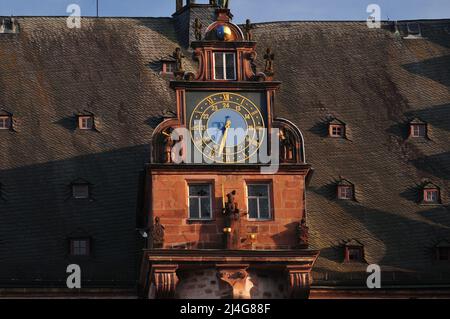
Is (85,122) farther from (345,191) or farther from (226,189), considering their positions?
(226,189)

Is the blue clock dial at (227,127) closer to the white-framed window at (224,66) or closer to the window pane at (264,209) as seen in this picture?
the white-framed window at (224,66)

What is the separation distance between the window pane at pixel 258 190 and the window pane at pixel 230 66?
3.16 metres

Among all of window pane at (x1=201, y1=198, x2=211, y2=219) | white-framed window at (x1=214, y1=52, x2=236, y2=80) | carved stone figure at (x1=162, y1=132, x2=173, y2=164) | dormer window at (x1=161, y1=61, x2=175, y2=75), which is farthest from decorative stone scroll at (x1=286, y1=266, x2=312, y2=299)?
dormer window at (x1=161, y1=61, x2=175, y2=75)

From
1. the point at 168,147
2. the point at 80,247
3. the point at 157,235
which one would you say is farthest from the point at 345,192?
the point at 157,235

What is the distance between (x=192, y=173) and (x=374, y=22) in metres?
15.2

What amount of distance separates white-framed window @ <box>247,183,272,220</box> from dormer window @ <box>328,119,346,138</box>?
809 centimetres

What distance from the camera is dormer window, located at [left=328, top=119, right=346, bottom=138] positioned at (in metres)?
70.4

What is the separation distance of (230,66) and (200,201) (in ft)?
13.2

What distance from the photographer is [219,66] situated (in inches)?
2511

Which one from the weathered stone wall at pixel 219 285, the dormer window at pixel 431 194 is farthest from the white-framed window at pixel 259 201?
the dormer window at pixel 431 194

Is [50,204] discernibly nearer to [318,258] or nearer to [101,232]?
[101,232]

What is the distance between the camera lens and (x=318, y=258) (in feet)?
213
